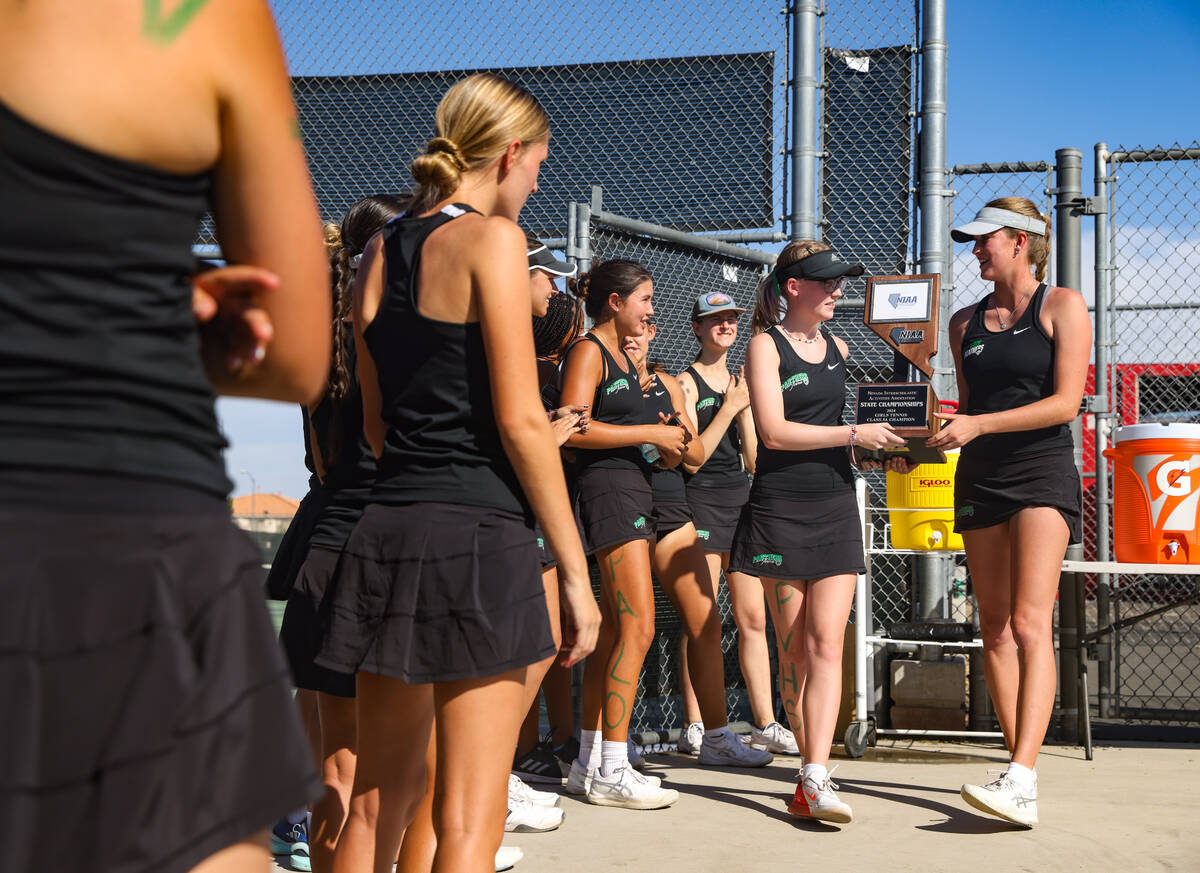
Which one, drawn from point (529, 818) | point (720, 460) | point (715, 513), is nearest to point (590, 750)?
point (529, 818)

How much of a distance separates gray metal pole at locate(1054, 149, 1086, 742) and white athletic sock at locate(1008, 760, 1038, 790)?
1.91 metres

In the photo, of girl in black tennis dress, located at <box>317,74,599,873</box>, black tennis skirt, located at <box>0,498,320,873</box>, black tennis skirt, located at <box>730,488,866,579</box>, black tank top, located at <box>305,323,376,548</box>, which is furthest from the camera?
black tennis skirt, located at <box>730,488,866,579</box>

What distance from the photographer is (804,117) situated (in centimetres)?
665

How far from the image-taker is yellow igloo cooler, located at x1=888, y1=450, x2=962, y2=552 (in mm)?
6250

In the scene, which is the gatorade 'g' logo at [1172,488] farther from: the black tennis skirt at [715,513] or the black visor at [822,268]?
the black visor at [822,268]

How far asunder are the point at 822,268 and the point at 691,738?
2621mm

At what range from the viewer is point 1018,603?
14.9 feet

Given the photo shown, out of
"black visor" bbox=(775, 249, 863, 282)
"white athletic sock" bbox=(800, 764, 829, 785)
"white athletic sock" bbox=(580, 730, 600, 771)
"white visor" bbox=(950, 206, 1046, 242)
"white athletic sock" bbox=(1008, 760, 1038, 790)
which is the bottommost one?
"white athletic sock" bbox=(580, 730, 600, 771)

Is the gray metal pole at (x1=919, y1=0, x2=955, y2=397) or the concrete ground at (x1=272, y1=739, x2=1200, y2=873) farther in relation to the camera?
the gray metal pole at (x1=919, y1=0, x2=955, y2=397)

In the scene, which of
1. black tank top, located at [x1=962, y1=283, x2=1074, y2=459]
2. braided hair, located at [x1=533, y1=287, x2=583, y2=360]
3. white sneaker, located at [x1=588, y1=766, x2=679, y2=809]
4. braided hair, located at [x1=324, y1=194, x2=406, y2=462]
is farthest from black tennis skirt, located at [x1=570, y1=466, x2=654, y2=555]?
braided hair, located at [x1=324, y1=194, x2=406, y2=462]

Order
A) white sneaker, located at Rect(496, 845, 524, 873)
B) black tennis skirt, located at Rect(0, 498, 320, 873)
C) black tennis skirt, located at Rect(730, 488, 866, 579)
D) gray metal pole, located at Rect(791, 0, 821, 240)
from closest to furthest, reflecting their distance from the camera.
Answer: black tennis skirt, located at Rect(0, 498, 320, 873) → white sneaker, located at Rect(496, 845, 524, 873) → black tennis skirt, located at Rect(730, 488, 866, 579) → gray metal pole, located at Rect(791, 0, 821, 240)

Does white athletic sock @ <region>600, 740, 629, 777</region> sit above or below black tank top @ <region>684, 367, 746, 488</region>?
below

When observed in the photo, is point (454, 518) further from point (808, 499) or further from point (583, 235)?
point (583, 235)

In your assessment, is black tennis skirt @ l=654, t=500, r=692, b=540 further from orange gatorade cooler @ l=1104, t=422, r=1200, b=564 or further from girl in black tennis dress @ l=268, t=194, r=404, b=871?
girl in black tennis dress @ l=268, t=194, r=404, b=871
